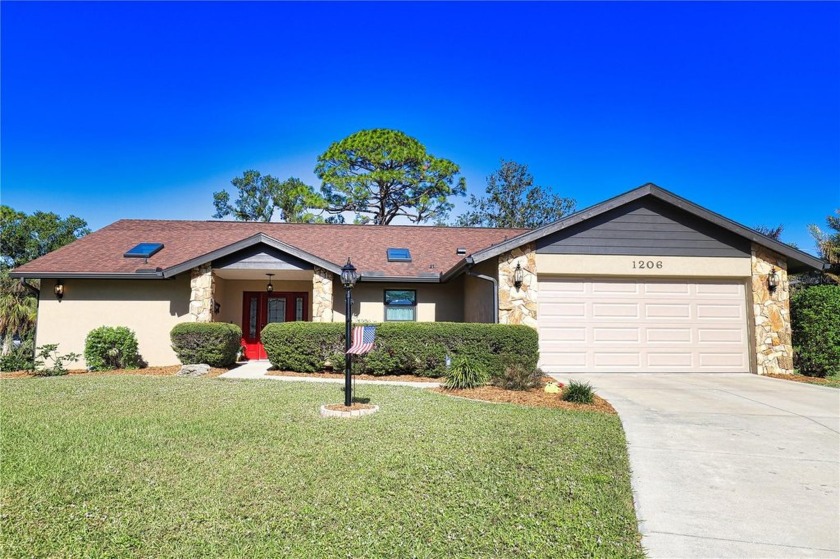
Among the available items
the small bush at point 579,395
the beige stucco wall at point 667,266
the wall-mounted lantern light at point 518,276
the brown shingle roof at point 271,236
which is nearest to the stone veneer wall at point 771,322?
the beige stucco wall at point 667,266

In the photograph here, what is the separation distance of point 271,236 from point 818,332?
48.5ft

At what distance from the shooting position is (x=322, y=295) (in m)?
12.9

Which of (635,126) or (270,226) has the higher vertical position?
(635,126)

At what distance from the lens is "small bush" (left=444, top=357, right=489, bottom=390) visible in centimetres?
921

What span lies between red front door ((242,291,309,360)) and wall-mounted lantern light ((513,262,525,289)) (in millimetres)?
7015

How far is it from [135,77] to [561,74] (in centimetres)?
1259

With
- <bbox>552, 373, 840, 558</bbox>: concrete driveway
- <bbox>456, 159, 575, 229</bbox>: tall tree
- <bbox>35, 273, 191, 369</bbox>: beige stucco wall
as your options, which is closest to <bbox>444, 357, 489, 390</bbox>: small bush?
<bbox>552, 373, 840, 558</bbox>: concrete driveway

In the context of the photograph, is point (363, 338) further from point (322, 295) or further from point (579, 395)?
point (322, 295)

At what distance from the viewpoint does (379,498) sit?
3.70 metres

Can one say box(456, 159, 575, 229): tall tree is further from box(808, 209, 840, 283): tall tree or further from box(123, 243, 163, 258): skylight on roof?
box(123, 243, 163, 258): skylight on roof

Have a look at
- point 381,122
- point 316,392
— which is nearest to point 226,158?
point 381,122

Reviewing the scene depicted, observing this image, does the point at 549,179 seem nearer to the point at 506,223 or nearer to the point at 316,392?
the point at 506,223

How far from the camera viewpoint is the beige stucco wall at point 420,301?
14109 mm

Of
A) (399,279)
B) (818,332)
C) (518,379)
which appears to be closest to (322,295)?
(399,279)
